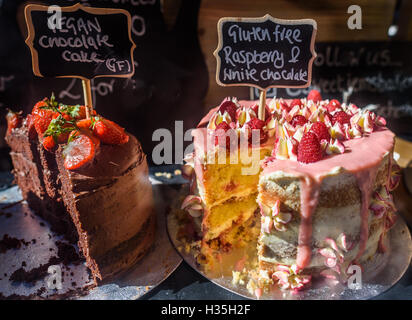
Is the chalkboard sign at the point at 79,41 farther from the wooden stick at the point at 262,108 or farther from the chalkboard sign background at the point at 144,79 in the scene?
the wooden stick at the point at 262,108

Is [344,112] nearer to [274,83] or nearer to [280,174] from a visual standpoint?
[274,83]

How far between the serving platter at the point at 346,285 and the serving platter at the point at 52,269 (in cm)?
19

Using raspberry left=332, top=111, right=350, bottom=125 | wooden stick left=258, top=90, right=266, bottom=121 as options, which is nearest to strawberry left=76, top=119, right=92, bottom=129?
wooden stick left=258, top=90, right=266, bottom=121

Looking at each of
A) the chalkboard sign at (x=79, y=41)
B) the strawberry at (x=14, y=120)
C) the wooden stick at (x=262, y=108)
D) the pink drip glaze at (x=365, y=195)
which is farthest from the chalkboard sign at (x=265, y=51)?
the strawberry at (x=14, y=120)

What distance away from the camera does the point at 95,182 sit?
94.4 inches

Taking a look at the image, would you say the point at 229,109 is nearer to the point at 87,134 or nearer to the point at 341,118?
the point at 341,118

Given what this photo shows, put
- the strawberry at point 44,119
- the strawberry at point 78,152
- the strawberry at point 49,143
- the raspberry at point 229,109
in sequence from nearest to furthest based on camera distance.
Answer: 1. the strawberry at point 78,152
2. the strawberry at point 49,143
3. the strawberry at point 44,119
4. the raspberry at point 229,109

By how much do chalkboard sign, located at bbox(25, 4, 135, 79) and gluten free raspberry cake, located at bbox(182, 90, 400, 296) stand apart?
86 cm

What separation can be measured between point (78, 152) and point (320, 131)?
5.50ft

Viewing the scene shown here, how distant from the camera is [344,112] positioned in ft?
9.28

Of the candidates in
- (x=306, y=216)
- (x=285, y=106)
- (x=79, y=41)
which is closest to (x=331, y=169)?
(x=306, y=216)

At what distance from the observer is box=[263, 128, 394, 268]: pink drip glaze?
2.24 metres

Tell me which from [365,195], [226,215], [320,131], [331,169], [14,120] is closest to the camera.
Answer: [331,169]

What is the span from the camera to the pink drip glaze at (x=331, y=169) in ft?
7.35
